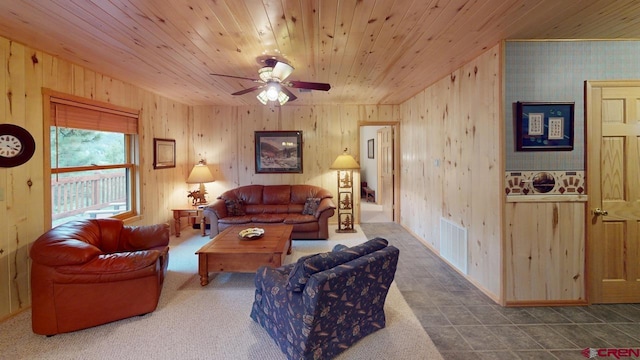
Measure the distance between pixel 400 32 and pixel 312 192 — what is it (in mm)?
3648

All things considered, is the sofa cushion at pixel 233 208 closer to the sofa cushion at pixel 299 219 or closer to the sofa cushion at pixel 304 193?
the sofa cushion at pixel 299 219

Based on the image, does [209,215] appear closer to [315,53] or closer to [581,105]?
[315,53]

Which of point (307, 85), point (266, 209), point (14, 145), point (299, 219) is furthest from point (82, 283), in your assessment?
point (266, 209)

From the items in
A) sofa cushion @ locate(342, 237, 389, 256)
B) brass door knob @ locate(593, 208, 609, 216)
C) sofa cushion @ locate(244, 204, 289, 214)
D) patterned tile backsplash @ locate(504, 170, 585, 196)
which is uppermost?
patterned tile backsplash @ locate(504, 170, 585, 196)

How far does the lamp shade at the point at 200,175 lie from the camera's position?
18.1 feet

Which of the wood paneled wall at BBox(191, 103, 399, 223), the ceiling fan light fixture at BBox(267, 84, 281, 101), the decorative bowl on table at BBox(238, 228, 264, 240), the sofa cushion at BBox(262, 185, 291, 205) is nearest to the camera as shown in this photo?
the ceiling fan light fixture at BBox(267, 84, 281, 101)

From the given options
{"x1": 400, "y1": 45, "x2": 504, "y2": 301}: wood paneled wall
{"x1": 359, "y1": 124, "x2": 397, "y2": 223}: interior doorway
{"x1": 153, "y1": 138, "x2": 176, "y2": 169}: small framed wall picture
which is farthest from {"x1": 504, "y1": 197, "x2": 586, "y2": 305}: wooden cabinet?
{"x1": 153, "y1": 138, "x2": 176, "y2": 169}: small framed wall picture

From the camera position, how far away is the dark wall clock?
2.56 meters

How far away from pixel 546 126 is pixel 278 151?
15.0 feet

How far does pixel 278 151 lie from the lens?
6102mm

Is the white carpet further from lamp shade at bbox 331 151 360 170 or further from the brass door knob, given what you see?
lamp shade at bbox 331 151 360 170

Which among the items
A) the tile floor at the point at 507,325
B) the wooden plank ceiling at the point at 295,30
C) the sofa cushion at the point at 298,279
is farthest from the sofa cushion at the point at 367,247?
the wooden plank ceiling at the point at 295,30

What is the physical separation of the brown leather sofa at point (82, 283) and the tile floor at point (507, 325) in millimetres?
2554

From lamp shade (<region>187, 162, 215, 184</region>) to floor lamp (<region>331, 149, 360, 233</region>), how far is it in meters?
2.49
